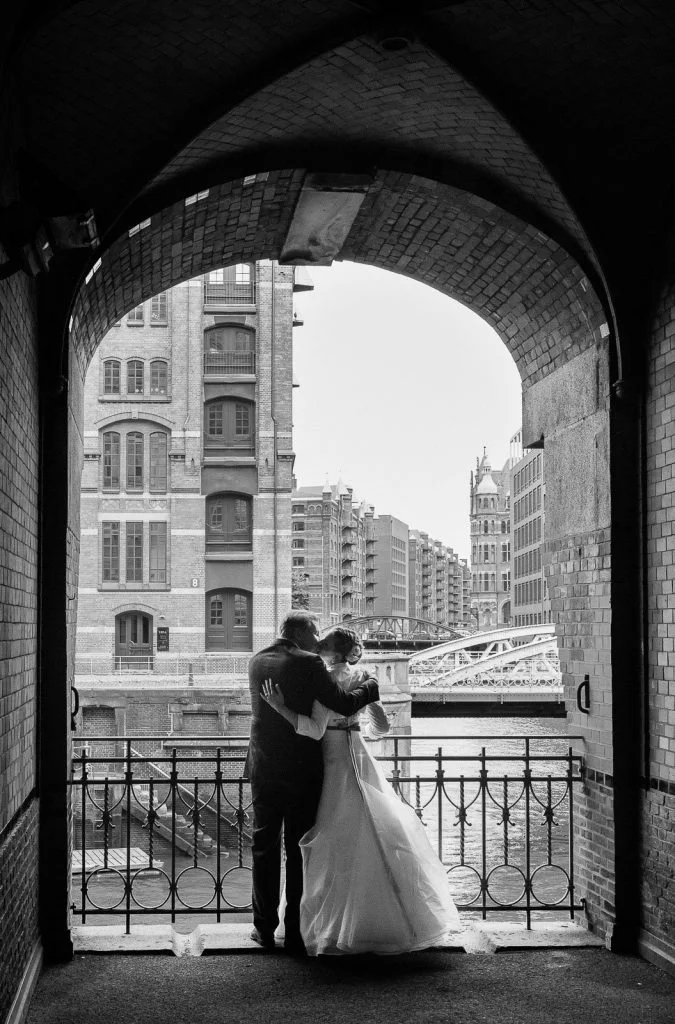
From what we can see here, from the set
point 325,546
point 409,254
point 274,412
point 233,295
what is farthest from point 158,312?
point 325,546

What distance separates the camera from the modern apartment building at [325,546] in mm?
93625

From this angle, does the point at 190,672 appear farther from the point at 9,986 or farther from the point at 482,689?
the point at 9,986

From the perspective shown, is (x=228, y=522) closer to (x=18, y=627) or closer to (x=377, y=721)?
(x=377, y=721)

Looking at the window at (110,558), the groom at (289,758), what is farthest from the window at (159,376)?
the groom at (289,758)

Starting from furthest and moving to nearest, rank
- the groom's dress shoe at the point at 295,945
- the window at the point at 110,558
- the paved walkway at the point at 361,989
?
the window at the point at 110,558 → the groom's dress shoe at the point at 295,945 → the paved walkway at the point at 361,989

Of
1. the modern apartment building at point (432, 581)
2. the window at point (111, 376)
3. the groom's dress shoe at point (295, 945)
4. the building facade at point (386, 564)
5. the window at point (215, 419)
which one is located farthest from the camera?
the modern apartment building at point (432, 581)

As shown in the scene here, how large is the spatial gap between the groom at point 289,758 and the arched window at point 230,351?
30.8 m

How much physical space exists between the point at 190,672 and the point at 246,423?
342 inches

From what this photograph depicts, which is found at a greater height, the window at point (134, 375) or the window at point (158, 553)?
the window at point (134, 375)

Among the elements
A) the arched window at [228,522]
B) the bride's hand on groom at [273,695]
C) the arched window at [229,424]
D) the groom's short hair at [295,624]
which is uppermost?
the arched window at [229,424]

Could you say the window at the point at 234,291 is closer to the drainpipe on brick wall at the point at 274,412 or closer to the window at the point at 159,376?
the drainpipe on brick wall at the point at 274,412

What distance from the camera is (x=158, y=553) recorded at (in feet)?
115

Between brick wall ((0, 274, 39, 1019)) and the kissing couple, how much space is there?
1.11m

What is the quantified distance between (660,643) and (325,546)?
8949 centimetres
